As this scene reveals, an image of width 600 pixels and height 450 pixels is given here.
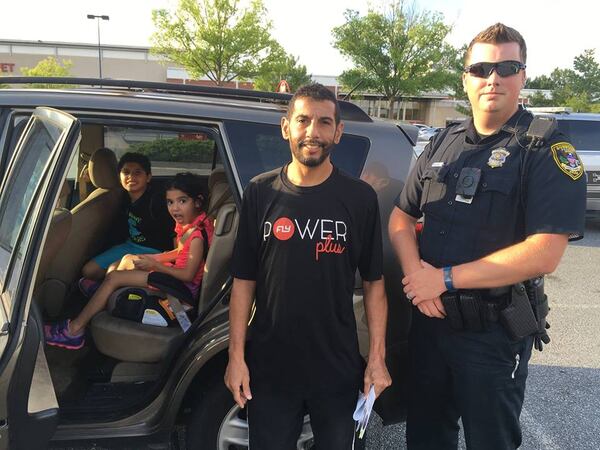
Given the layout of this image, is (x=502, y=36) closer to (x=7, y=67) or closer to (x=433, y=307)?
(x=433, y=307)

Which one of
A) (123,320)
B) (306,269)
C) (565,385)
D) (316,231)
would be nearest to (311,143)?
(316,231)

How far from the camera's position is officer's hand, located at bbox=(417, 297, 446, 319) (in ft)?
5.82

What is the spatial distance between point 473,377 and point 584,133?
7.55 metres

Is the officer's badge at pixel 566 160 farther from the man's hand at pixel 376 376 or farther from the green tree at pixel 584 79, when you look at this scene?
the green tree at pixel 584 79

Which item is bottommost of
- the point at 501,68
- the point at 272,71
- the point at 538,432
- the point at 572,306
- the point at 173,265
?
the point at 538,432

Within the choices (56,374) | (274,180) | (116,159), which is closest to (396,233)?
(274,180)

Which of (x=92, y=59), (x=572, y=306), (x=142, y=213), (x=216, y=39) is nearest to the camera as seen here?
(x=142, y=213)

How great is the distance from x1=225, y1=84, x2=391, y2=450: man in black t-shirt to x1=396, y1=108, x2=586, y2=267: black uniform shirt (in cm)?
32

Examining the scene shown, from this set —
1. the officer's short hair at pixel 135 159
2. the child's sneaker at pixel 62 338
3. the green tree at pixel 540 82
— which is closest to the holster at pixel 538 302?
the child's sneaker at pixel 62 338

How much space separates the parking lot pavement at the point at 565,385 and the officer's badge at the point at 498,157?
167cm

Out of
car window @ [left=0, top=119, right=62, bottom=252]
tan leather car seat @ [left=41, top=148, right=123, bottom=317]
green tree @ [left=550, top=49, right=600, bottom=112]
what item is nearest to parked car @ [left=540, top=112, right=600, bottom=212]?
tan leather car seat @ [left=41, top=148, right=123, bottom=317]

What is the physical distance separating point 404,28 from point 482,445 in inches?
1013

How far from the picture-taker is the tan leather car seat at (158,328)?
238cm

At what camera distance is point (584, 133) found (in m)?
7.87
